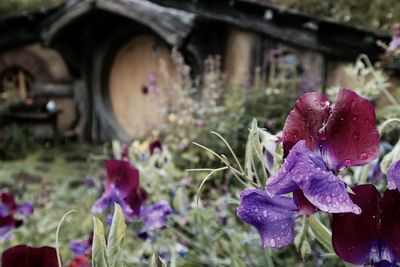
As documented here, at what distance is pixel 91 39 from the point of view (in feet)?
23.6

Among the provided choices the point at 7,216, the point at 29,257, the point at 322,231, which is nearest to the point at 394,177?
the point at 322,231

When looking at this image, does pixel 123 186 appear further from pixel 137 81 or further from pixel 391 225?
pixel 137 81

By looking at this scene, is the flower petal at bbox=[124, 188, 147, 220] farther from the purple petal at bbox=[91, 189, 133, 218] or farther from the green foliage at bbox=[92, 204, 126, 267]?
the green foliage at bbox=[92, 204, 126, 267]

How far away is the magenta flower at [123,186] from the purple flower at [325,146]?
513 mm

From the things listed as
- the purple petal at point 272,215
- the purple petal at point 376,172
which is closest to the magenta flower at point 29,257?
the purple petal at point 272,215

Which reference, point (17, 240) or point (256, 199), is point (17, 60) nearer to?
point (17, 240)

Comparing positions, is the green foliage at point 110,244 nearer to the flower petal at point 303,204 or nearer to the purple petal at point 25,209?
the flower petal at point 303,204

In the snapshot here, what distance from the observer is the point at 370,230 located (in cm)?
54

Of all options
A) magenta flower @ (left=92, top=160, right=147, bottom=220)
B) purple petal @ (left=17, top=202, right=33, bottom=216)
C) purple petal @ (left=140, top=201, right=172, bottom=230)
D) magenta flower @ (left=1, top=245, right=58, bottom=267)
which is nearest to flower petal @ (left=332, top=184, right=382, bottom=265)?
magenta flower @ (left=1, top=245, right=58, bottom=267)

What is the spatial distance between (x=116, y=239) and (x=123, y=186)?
400 mm

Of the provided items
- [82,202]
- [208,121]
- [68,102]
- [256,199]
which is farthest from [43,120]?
[256,199]

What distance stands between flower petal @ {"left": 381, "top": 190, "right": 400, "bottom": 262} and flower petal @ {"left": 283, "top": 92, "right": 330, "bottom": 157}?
3.7 inches

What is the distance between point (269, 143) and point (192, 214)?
71 centimetres

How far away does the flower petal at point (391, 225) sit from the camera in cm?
A: 53
